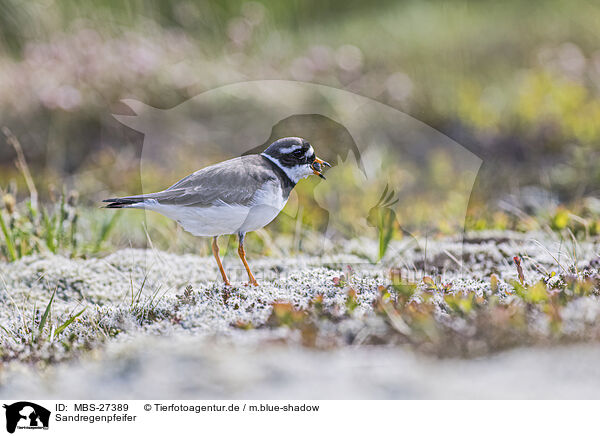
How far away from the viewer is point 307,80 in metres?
9.49

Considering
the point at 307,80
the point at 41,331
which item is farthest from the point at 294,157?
the point at 307,80

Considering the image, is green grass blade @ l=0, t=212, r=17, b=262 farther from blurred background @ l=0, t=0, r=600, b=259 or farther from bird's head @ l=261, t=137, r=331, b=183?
bird's head @ l=261, t=137, r=331, b=183

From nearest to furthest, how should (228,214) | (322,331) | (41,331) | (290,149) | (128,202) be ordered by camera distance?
1. (322,331)
2. (41,331)
3. (128,202)
4. (228,214)
5. (290,149)

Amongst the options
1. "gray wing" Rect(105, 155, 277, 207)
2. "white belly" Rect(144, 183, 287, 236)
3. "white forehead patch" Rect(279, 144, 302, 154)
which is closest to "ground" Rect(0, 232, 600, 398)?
"white belly" Rect(144, 183, 287, 236)

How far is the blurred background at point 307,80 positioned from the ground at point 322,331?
94cm

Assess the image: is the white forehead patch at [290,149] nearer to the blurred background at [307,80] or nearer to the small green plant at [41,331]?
the blurred background at [307,80]

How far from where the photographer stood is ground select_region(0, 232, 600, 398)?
10.0 ft

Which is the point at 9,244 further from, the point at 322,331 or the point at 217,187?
the point at 322,331

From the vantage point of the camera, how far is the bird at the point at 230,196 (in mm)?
4352

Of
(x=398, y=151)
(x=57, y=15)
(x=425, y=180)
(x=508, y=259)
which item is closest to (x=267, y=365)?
(x=508, y=259)
